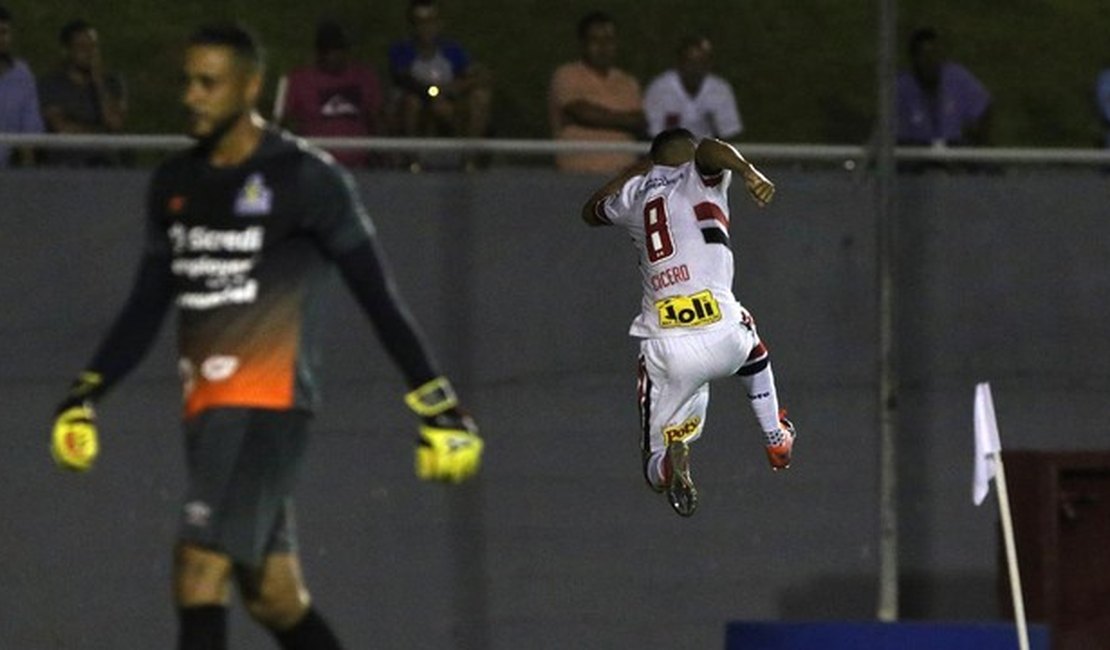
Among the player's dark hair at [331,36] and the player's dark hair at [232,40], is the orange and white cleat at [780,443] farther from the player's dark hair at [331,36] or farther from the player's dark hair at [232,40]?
the player's dark hair at [232,40]

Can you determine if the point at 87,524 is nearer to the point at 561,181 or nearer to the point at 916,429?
the point at 561,181

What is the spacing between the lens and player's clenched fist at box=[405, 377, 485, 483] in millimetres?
7430

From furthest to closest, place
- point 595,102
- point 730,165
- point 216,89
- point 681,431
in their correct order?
point 595,102 → point 681,431 → point 730,165 → point 216,89

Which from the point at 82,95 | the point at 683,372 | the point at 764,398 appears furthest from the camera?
the point at 82,95

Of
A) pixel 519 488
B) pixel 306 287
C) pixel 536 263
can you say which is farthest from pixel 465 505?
pixel 306 287

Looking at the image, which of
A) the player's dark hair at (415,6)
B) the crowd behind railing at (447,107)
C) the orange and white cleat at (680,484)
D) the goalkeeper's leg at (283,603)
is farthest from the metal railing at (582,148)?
the goalkeeper's leg at (283,603)

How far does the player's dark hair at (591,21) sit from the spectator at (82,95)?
2148 mm

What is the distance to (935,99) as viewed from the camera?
14.2 meters

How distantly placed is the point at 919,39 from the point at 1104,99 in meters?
0.99

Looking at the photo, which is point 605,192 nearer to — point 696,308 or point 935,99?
point 696,308

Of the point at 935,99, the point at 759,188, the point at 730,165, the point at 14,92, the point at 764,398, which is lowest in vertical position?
the point at 764,398

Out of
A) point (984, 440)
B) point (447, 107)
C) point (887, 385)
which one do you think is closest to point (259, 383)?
point (984, 440)

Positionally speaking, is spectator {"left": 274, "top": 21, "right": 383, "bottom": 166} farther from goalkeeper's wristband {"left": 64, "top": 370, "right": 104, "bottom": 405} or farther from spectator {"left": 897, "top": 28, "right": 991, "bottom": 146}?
goalkeeper's wristband {"left": 64, "top": 370, "right": 104, "bottom": 405}

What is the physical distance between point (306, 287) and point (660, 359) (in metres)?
4.33
